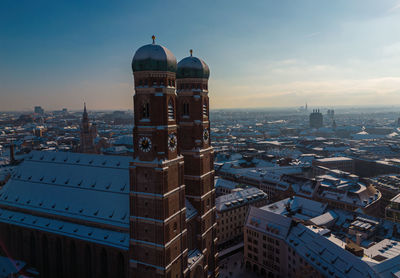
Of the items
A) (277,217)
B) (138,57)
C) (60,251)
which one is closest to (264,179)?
(277,217)

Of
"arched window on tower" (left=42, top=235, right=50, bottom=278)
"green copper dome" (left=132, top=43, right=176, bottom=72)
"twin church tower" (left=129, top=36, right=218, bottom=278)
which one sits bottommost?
"arched window on tower" (left=42, top=235, right=50, bottom=278)

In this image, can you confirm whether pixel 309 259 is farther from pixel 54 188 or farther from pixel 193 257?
pixel 54 188

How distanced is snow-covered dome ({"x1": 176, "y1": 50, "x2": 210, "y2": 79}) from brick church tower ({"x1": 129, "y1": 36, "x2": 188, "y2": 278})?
9.82m

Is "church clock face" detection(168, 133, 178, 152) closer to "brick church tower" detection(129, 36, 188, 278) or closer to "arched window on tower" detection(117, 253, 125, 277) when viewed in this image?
"brick church tower" detection(129, 36, 188, 278)

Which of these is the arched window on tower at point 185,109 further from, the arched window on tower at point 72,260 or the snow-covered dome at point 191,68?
the arched window on tower at point 72,260

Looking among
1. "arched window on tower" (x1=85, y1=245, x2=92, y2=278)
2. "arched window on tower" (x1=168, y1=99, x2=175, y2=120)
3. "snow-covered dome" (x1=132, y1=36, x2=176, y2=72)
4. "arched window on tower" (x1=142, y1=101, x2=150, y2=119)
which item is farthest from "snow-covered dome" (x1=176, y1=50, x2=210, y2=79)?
"arched window on tower" (x1=85, y1=245, x2=92, y2=278)

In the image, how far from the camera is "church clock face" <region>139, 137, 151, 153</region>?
56.3m

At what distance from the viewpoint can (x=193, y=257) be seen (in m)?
68.1

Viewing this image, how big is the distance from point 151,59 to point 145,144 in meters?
15.2

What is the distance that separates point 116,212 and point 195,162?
2273cm

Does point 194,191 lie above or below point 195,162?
below

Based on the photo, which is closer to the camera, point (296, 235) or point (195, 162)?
point (195, 162)

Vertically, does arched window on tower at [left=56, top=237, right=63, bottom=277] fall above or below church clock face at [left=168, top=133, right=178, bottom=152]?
below

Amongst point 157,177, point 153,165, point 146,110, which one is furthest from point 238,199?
point 146,110
